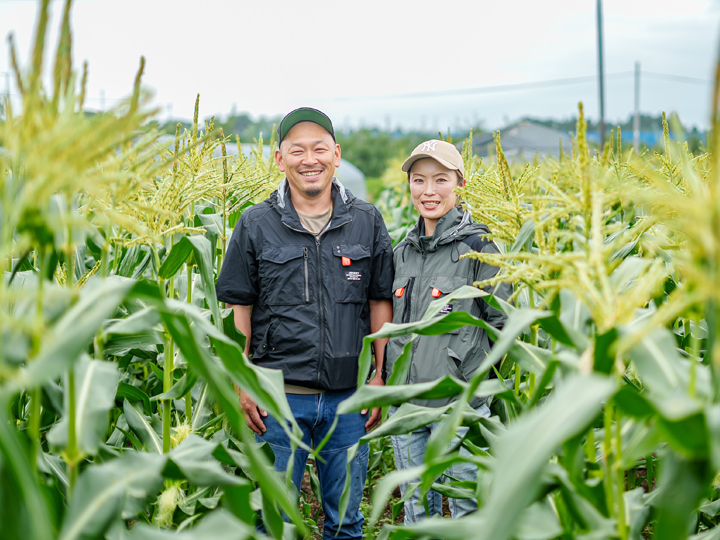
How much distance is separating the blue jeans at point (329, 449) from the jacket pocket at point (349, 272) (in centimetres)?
47

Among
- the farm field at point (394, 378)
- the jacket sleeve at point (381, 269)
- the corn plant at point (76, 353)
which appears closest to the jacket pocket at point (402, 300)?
the jacket sleeve at point (381, 269)

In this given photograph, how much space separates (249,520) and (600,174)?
1.23 metres

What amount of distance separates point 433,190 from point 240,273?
104cm

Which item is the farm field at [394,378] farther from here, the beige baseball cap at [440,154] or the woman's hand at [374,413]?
the beige baseball cap at [440,154]

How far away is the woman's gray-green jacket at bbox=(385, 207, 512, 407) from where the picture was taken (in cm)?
273

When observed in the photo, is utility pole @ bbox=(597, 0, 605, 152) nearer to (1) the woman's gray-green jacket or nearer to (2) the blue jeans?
(1) the woman's gray-green jacket

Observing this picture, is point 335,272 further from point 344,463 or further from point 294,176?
point 344,463

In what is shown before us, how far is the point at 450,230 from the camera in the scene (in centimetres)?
286

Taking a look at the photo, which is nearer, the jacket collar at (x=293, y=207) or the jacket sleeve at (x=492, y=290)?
the jacket sleeve at (x=492, y=290)

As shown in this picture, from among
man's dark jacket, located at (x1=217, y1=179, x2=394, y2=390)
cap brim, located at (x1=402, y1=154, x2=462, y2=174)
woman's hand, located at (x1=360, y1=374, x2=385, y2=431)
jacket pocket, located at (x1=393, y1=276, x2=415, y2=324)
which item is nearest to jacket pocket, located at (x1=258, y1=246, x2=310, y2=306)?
man's dark jacket, located at (x1=217, y1=179, x2=394, y2=390)

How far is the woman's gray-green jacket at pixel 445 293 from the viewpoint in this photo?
2.73m

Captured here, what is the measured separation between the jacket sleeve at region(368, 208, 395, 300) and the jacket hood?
6.5 inches

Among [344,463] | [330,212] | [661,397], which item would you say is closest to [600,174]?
[661,397]

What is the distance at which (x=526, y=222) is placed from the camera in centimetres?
205
